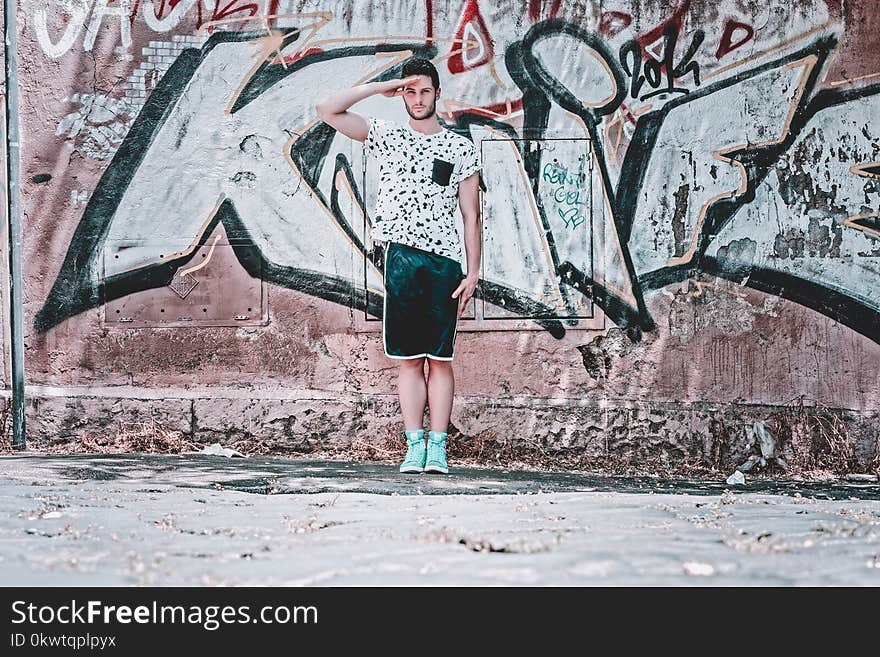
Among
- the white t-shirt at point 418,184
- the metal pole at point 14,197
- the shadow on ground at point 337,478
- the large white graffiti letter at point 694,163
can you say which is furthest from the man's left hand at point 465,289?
the metal pole at point 14,197

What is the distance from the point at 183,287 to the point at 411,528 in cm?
283

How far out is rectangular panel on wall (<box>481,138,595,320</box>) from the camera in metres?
5.57

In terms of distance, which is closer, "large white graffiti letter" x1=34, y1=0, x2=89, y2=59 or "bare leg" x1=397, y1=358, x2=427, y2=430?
"bare leg" x1=397, y1=358, x2=427, y2=430

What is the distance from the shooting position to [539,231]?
18.3ft

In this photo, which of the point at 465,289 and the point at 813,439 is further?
the point at 813,439

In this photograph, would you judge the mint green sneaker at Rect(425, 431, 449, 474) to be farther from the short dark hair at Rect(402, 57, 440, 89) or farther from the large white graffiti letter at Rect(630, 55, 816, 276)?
the short dark hair at Rect(402, 57, 440, 89)

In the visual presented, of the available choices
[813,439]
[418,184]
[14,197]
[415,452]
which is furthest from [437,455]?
[14,197]

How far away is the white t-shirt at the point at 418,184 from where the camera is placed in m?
4.84

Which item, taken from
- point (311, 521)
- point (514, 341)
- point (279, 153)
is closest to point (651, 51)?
point (514, 341)

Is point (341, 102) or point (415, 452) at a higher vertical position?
point (341, 102)

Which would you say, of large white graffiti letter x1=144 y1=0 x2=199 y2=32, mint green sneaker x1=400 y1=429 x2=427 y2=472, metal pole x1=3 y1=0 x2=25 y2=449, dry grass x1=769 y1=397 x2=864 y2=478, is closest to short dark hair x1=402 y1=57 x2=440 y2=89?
large white graffiti letter x1=144 y1=0 x2=199 y2=32

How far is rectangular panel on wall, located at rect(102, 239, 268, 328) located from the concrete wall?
2 cm

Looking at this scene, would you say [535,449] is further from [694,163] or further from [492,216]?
[694,163]

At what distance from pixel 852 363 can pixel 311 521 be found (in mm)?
3431
